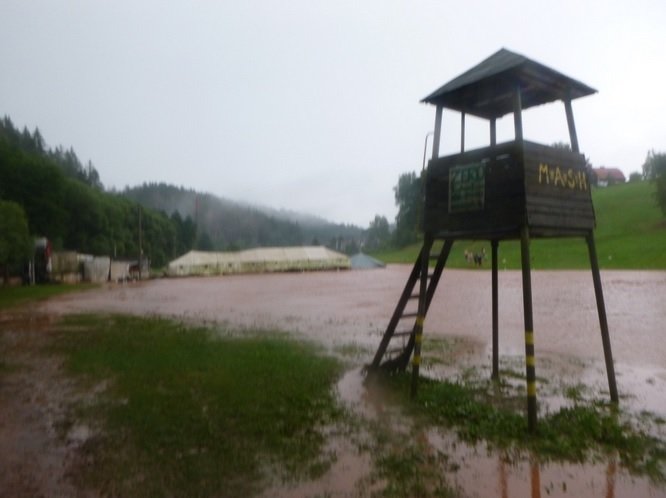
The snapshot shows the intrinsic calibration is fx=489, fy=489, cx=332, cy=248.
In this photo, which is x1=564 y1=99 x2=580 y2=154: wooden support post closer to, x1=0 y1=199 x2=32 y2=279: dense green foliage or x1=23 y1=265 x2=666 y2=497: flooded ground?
x1=23 y1=265 x2=666 y2=497: flooded ground

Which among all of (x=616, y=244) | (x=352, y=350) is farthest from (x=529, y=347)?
(x=616, y=244)

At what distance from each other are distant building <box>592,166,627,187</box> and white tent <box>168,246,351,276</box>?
7997cm

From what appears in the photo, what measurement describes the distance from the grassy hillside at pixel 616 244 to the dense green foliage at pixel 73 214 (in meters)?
51.1

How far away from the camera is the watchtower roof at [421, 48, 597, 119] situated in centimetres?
773

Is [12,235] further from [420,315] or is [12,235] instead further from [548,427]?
[548,427]

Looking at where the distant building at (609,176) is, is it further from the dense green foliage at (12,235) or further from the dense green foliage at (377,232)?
the dense green foliage at (12,235)

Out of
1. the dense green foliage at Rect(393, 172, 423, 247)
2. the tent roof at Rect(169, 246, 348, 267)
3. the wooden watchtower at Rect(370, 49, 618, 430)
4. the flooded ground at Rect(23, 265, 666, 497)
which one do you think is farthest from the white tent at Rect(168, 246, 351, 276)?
the wooden watchtower at Rect(370, 49, 618, 430)

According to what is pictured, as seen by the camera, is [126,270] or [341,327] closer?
[341,327]

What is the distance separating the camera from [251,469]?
5.60 metres

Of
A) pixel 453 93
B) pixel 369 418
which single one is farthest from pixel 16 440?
pixel 453 93

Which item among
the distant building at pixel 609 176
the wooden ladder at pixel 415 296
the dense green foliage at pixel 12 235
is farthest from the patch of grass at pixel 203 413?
the distant building at pixel 609 176

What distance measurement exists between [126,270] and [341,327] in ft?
172

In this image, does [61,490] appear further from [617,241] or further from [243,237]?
[243,237]

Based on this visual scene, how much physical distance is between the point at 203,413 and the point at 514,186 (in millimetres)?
5914
